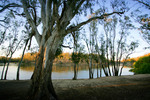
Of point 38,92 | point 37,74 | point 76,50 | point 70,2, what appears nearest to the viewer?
point 38,92

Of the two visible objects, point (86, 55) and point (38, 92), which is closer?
point (38, 92)

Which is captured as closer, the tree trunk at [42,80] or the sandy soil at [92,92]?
the tree trunk at [42,80]

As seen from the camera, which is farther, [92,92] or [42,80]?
[92,92]

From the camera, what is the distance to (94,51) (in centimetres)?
1664

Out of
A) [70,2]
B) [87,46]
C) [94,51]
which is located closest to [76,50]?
[87,46]

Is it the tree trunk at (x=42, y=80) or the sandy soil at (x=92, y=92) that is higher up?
the tree trunk at (x=42, y=80)

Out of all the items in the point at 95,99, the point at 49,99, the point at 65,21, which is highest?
the point at 65,21

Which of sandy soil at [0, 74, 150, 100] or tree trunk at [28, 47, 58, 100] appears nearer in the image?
tree trunk at [28, 47, 58, 100]

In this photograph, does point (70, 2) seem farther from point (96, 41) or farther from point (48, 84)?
point (96, 41)

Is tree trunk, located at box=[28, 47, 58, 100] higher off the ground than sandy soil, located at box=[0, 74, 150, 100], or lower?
higher

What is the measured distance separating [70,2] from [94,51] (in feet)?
43.2

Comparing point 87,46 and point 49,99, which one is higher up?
point 87,46

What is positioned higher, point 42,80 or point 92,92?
point 42,80

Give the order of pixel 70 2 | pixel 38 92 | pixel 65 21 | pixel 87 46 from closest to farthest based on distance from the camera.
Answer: pixel 38 92
pixel 65 21
pixel 70 2
pixel 87 46
